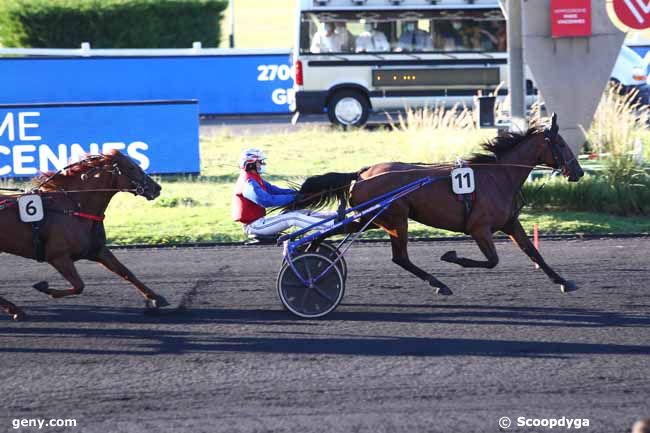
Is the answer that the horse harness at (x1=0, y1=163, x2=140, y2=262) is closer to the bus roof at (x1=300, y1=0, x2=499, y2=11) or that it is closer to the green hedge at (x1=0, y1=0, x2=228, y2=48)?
the bus roof at (x1=300, y1=0, x2=499, y2=11)

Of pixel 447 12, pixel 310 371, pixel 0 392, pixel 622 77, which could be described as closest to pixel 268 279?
pixel 310 371

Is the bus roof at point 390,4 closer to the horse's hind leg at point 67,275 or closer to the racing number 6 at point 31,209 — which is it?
the racing number 6 at point 31,209

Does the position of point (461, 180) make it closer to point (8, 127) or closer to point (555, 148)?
point (555, 148)

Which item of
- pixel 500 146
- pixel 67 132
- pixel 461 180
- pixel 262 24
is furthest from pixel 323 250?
pixel 262 24

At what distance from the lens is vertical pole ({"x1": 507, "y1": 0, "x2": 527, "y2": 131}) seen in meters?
13.6

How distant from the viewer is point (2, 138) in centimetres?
1490

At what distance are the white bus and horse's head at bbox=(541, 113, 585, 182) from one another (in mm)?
11528

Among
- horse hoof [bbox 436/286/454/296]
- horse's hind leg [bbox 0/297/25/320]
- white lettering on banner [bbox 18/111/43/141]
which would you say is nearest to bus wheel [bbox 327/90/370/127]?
white lettering on banner [bbox 18/111/43/141]

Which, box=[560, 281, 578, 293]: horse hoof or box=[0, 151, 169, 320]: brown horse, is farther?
box=[560, 281, 578, 293]: horse hoof

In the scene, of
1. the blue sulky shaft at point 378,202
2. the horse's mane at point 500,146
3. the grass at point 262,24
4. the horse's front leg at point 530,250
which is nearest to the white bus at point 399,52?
the horse's mane at point 500,146

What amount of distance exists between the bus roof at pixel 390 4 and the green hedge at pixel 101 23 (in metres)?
10.7

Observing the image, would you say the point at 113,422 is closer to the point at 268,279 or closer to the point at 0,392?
the point at 0,392

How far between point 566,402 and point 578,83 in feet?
26.2

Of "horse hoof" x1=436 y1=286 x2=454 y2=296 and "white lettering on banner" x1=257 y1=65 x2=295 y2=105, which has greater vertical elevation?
"white lettering on banner" x1=257 y1=65 x2=295 y2=105
